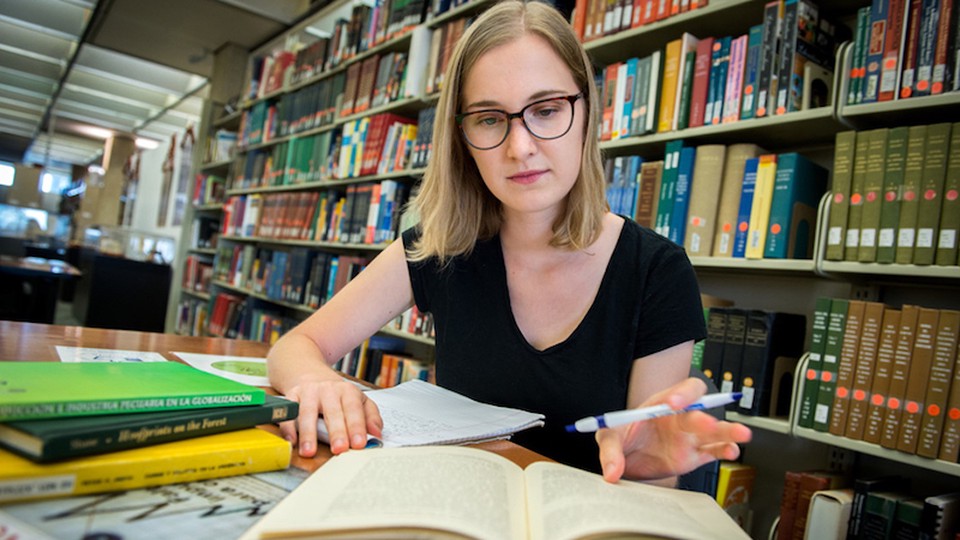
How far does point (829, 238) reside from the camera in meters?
1.44

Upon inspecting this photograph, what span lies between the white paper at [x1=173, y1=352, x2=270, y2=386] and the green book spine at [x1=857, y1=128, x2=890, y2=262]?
4.26ft

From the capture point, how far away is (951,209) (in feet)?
4.10

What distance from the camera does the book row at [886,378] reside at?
4.01 ft

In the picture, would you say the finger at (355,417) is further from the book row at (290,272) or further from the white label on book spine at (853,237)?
the book row at (290,272)

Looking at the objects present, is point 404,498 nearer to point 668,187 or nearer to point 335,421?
point 335,421

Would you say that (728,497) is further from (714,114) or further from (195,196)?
(195,196)

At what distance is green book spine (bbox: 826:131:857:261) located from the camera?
4.64 feet

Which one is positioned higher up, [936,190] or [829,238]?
[936,190]

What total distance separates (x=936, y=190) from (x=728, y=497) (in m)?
0.88

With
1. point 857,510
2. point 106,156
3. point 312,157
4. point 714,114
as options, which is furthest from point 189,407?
point 106,156

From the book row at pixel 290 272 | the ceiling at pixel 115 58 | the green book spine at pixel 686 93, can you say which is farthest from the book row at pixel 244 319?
the green book spine at pixel 686 93

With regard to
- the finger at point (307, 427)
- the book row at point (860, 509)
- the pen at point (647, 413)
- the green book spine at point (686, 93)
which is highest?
the green book spine at point (686, 93)

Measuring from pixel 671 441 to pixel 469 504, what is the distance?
312 mm

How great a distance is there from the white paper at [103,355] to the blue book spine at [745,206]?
1357mm
